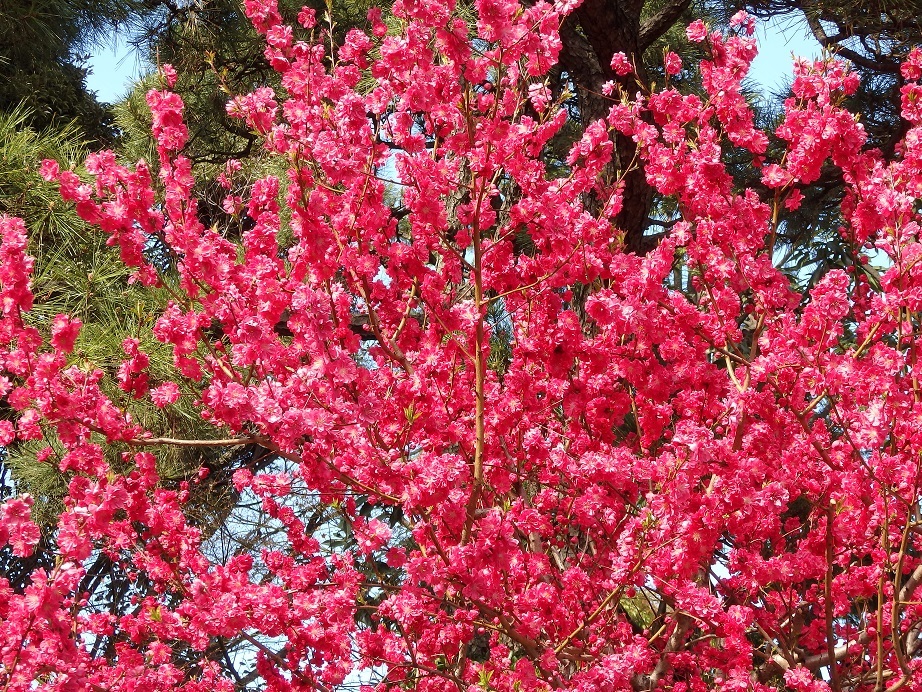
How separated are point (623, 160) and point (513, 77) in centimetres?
141

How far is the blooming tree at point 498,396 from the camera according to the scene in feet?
Result: 9.16

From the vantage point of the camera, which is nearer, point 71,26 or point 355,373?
point 355,373

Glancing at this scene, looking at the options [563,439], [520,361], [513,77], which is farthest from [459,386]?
[513,77]

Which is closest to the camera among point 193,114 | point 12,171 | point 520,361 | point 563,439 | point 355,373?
point 355,373

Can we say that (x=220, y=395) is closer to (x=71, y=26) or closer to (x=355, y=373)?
(x=355, y=373)

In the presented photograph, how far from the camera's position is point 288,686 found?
3260mm

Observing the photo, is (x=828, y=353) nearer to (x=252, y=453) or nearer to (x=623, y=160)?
(x=623, y=160)

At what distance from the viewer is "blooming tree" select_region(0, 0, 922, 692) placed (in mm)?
2791

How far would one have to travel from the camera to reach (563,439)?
383 centimetres

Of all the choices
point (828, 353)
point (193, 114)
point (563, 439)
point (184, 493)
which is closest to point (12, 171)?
point (193, 114)

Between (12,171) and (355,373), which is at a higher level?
(12,171)

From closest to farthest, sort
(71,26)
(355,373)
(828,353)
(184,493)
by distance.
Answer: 1. (355,373)
2. (828,353)
3. (184,493)
4. (71,26)

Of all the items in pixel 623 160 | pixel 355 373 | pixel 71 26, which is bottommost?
pixel 355 373

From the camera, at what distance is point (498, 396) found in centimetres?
340
